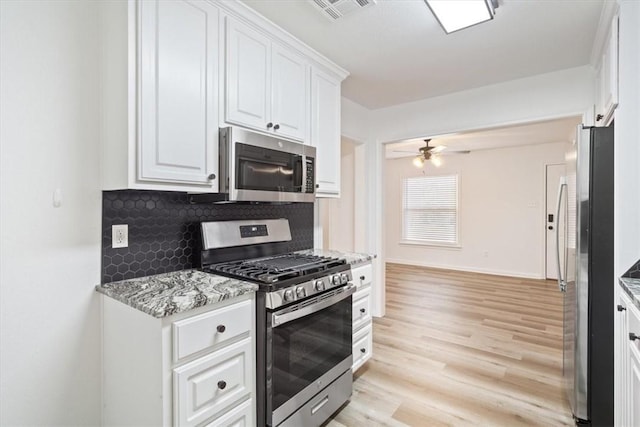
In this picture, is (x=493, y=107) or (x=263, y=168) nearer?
(x=263, y=168)

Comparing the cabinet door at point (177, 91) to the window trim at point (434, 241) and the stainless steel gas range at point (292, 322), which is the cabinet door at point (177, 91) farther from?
the window trim at point (434, 241)

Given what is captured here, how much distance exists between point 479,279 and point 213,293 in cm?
555

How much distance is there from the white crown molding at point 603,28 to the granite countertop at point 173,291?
8.22 ft

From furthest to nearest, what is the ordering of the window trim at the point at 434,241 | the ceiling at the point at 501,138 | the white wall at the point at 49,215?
the window trim at the point at 434,241, the ceiling at the point at 501,138, the white wall at the point at 49,215

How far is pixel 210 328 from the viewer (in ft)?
4.53

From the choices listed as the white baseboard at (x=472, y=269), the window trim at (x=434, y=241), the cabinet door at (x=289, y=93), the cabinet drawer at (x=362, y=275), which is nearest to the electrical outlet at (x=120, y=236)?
the cabinet door at (x=289, y=93)

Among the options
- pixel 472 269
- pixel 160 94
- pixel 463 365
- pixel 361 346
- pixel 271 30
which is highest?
pixel 271 30

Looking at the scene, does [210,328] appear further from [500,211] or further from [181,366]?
[500,211]

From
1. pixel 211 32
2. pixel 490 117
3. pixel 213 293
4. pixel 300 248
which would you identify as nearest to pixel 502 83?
pixel 490 117

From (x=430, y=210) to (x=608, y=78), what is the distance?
17.0ft

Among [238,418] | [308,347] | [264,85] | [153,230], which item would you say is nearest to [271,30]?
[264,85]

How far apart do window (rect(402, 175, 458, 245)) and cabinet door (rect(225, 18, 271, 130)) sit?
18.5 feet

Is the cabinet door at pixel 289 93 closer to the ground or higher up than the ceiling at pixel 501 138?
closer to the ground

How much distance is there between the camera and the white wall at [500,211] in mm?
5785
